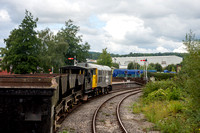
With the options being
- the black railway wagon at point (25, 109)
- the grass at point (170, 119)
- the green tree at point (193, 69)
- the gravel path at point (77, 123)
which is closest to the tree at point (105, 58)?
the grass at point (170, 119)

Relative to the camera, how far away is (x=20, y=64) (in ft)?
111

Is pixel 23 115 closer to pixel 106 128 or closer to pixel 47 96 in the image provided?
pixel 47 96

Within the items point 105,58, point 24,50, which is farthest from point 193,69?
point 105,58

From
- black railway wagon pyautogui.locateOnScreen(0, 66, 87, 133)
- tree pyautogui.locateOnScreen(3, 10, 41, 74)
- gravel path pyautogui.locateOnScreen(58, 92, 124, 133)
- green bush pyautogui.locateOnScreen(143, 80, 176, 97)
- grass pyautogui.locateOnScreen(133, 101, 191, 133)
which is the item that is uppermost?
tree pyautogui.locateOnScreen(3, 10, 41, 74)

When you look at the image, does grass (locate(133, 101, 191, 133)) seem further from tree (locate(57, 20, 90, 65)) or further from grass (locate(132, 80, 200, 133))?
tree (locate(57, 20, 90, 65))

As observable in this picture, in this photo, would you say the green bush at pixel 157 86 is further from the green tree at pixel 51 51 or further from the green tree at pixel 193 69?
the green tree at pixel 51 51

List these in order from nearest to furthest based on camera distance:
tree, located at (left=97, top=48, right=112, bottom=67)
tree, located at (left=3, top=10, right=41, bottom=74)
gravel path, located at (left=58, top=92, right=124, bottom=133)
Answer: gravel path, located at (left=58, top=92, right=124, bottom=133) → tree, located at (left=3, top=10, right=41, bottom=74) → tree, located at (left=97, top=48, right=112, bottom=67)

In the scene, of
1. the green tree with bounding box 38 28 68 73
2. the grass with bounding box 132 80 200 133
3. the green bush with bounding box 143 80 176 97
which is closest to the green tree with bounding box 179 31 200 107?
the grass with bounding box 132 80 200 133

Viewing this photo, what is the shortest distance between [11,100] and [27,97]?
1.41 ft

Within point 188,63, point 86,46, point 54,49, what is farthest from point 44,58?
point 188,63

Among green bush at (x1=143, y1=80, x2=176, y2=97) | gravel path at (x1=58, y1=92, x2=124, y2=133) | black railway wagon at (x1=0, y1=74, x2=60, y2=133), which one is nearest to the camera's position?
black railway wagon at (x1=0, y1=74, x2=60, y2=133)

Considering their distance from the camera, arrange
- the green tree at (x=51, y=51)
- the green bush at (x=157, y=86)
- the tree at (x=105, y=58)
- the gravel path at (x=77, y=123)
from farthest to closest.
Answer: the tree at (x=105, y=58) < the green tree at (x=51, y=51) < the green bush at (x=157, y=86) < the gravel path at (x=77, y=123)

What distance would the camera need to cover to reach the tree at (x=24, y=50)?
33.5 meters

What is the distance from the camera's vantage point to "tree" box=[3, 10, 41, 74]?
1319 inches
